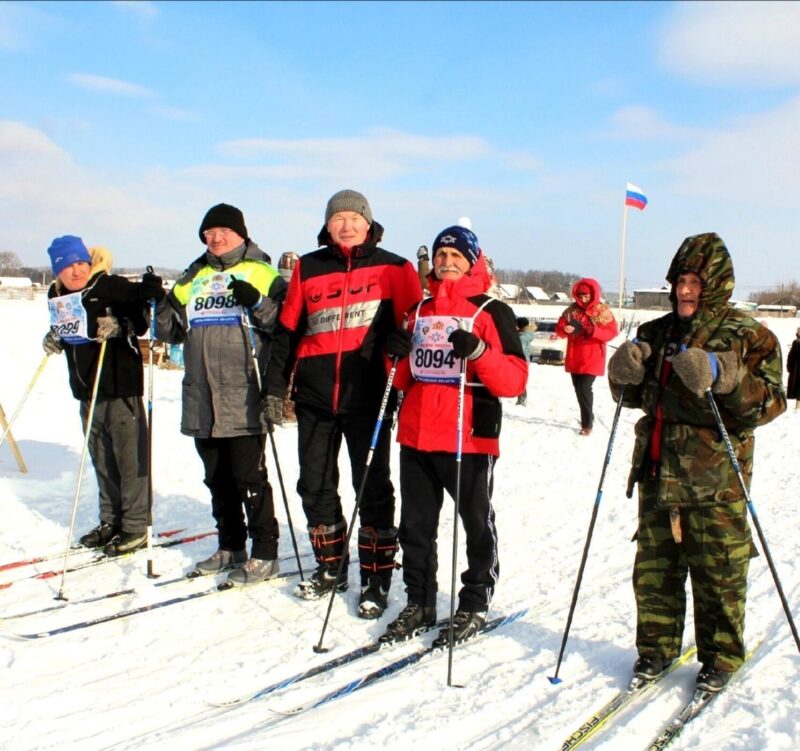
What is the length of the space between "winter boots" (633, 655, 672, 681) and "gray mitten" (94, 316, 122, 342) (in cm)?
394

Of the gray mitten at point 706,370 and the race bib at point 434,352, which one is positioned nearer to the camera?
the gray mitten at point 706,370

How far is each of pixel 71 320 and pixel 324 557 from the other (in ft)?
8.49

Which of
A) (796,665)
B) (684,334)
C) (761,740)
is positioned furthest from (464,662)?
(684,334)

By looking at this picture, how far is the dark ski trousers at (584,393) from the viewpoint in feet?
30.7

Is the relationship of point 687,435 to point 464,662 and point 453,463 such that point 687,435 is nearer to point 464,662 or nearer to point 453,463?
point 453,463

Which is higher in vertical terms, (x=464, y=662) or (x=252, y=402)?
(x=252, y=402)

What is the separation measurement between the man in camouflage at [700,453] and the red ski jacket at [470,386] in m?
0.56

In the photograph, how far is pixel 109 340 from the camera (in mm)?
5223

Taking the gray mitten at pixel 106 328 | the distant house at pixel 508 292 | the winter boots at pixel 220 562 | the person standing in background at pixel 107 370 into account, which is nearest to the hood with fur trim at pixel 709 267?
the distant house at pixel 508 292

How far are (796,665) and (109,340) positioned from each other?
15.2ft

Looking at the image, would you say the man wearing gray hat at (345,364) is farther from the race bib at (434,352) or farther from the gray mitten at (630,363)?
the gray mitten at (630,363)

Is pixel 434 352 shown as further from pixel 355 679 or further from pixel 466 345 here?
pixel 355 679

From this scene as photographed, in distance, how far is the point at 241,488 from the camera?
4520mm

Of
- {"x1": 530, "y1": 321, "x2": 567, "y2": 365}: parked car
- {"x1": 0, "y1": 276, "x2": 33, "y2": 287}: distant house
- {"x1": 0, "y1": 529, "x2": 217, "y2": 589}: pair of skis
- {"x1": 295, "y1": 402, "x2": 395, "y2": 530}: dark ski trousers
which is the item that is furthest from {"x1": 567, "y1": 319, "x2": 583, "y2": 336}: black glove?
{"x1": 0, "y1": 276, "x2": 33, "y2": 287}: distant house
